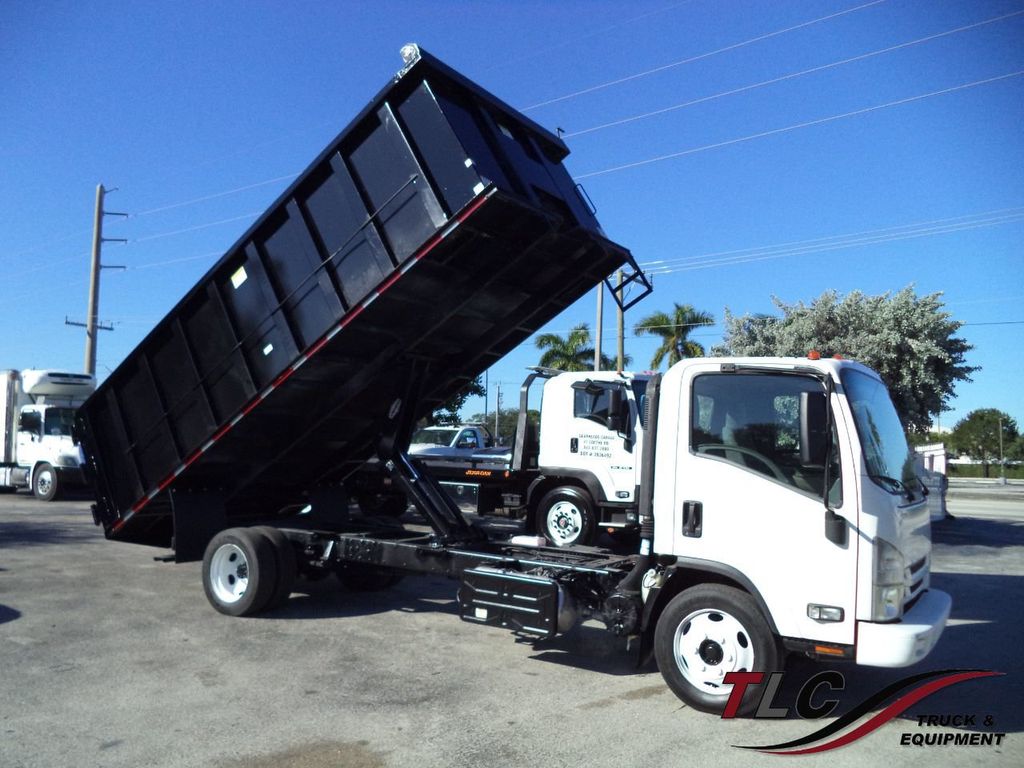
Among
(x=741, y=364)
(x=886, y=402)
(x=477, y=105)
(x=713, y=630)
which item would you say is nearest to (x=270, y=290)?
(x=477, y=105)

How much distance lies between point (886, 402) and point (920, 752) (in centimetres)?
230

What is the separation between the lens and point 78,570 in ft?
33.0

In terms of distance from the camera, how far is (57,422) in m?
20.0

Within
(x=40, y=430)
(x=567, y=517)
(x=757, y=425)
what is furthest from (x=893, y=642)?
(x=40, y=430)

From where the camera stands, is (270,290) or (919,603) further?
(270,290)

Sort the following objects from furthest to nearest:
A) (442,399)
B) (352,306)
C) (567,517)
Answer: (567,517) < (442,399) < (352,306)

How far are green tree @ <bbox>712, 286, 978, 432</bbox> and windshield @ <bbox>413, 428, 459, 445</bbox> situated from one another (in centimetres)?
813

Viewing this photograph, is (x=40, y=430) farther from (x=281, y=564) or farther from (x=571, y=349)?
(x=571, y=349)

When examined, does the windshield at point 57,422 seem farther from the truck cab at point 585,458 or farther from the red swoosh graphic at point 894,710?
the red swoosh graphic at point 894,710

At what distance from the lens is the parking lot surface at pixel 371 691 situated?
15.0 feet

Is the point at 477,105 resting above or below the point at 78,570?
above

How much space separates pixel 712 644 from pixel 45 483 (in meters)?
19.4

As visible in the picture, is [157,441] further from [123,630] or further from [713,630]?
[713,630]

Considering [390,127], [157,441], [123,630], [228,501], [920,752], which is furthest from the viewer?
[228,501]
